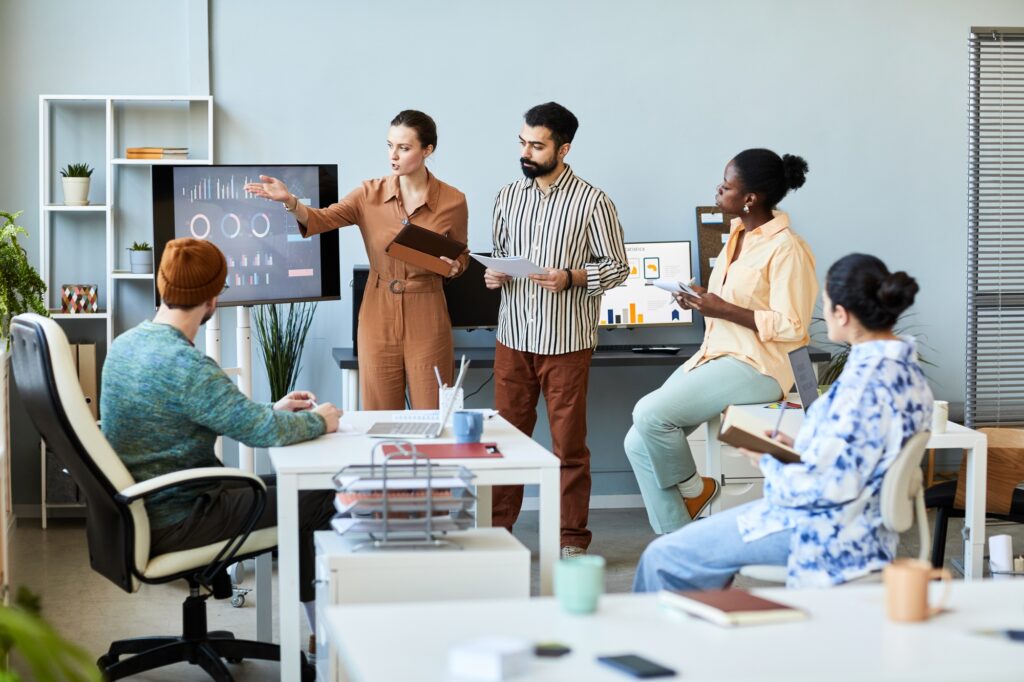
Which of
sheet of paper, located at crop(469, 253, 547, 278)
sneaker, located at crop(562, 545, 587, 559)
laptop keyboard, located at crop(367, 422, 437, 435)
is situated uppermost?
sheet of paper, located at crop(469, 253, 547, 278)

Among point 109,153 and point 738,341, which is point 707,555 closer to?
point 738,341

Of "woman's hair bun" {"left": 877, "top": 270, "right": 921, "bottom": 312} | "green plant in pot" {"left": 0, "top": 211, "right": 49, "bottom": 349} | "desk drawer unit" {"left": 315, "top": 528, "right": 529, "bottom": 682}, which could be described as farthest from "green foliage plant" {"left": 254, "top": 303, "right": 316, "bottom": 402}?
"woman's hair bun" {"left": 877, "top": 270, "right": 921, "bottom": 312}

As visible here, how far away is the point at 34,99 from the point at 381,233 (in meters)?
2.16

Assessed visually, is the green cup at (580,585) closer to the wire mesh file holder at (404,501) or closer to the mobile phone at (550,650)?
the mobile phone at (550,650)

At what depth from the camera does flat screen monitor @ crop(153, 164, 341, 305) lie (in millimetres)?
4504

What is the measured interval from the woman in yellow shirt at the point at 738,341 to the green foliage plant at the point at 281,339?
1.93m

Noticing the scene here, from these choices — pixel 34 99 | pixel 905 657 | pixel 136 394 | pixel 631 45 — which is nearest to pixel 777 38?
pixel 631 45

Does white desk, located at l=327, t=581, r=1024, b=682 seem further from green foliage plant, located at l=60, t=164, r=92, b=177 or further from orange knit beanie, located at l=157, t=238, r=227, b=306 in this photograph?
green foliage plant, located at l=60, t=164, r=92, b=177

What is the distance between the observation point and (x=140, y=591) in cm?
457

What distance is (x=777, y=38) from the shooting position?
20.1 feet

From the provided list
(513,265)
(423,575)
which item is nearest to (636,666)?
(423,575)

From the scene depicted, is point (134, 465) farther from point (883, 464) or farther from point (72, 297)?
point (72, 297)

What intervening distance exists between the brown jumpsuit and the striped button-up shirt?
0.30 metres

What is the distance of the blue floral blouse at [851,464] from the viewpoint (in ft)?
8.72
